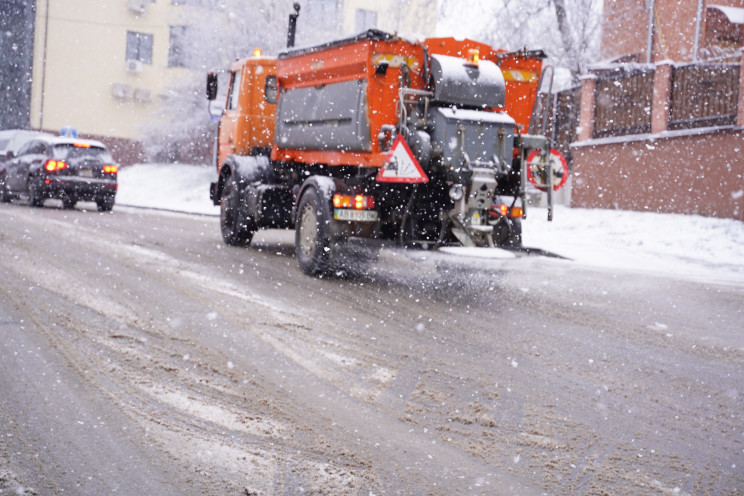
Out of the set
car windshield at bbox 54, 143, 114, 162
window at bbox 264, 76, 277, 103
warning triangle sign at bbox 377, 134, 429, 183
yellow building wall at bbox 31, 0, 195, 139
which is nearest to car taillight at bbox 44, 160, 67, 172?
car windshield at bbox 54, 143, 114, 162

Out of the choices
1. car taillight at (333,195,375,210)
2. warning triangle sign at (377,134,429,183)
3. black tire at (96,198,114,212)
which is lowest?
black tire at (96,198,114,212)

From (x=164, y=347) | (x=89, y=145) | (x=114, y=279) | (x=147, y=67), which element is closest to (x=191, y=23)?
(x=147, y=67)

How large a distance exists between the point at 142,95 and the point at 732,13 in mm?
29333

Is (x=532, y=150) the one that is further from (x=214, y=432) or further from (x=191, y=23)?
(x=191, y=23)

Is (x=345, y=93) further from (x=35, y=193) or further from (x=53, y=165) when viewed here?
(x=35, y=193)

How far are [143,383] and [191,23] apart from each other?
3320 centimetres

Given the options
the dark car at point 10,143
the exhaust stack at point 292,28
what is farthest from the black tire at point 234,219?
the dark car at point 10,143

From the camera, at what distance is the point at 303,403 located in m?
4.91

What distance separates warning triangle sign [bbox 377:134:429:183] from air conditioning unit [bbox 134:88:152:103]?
121 ft

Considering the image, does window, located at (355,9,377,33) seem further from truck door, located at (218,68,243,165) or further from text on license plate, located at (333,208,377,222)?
text on license plate, located at (333,208,377,222)

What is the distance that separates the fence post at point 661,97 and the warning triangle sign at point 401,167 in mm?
11034

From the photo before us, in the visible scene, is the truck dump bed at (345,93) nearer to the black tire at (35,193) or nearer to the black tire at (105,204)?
the black tire at (105,204)

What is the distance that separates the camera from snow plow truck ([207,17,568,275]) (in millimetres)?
8961

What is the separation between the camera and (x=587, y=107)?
21.2 m
